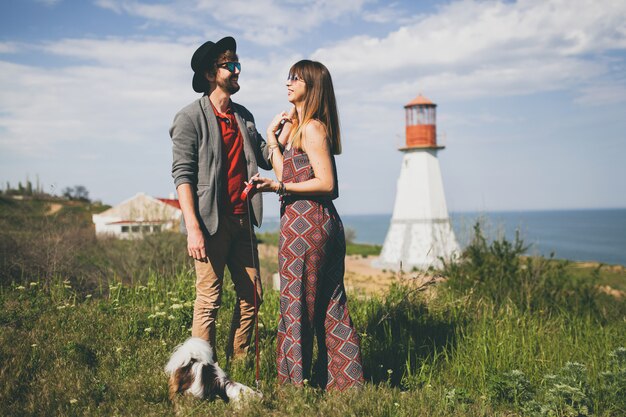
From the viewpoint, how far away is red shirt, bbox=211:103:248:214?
387 cm

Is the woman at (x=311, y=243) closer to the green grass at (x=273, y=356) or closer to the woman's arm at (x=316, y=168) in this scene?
the woman's arm at (x=316, y=168)

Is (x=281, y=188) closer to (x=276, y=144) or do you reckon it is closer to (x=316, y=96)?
(x=276, y=144)

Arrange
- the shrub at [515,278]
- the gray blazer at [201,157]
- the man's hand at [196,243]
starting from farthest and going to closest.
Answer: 1. the shrub at [515,278]
2. the gray blazer at [201,157]
3. the man's hand at [196,243]

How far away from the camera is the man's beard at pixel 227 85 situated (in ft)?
12.8

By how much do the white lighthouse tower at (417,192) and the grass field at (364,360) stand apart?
59.0 feet

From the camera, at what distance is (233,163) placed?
3.90 meters

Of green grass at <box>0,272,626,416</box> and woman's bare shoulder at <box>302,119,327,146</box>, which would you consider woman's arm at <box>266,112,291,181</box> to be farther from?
green grass at <box>0,272,626,416</box>

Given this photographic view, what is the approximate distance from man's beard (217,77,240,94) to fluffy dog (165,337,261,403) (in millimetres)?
1860

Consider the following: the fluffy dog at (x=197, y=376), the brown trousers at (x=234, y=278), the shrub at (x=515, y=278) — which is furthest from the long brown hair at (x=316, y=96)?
the shrub at (x=515, y=278)

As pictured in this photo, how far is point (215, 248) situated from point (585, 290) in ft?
23.8

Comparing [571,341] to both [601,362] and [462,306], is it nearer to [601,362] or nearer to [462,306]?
[601,362]

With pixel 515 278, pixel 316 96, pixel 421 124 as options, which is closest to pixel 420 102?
pixel 421 124

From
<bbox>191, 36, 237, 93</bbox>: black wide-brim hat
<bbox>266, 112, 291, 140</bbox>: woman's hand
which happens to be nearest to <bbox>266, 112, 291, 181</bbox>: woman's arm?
<bbox>266, 112, 291, 140</bbox>: woman's hand

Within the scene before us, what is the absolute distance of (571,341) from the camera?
17.4 feet
